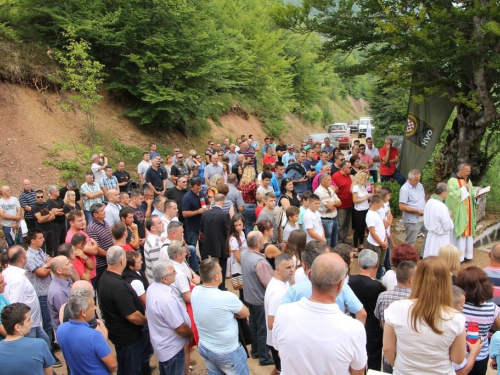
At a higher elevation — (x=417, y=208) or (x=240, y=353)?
(x=417, y=208)

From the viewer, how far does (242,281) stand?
560 centimetres

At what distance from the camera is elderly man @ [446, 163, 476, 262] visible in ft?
27.0

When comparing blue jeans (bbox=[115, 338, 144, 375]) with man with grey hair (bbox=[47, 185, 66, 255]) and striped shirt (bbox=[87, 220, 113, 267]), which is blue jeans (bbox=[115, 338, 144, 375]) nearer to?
striped shirt (bbox=[87, 220, 113, 267])

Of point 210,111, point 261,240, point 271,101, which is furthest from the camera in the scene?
point 271,101

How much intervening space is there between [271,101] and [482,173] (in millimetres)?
20799

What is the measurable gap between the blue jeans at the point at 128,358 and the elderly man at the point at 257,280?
1.38 meters

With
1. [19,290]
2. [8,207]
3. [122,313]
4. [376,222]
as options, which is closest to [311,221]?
[376,222]

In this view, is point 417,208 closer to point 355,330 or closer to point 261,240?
point 261,240

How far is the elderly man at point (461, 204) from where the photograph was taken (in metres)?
8.23

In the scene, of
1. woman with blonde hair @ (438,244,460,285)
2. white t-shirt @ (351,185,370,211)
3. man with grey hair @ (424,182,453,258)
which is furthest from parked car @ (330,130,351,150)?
woman with blonde hair @ (438,244,460,285)

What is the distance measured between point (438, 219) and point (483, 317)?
3.92 m

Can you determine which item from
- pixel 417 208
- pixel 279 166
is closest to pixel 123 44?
pixel 279 166

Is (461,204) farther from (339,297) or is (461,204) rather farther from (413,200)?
(339,297)

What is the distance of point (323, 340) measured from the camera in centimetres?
273
